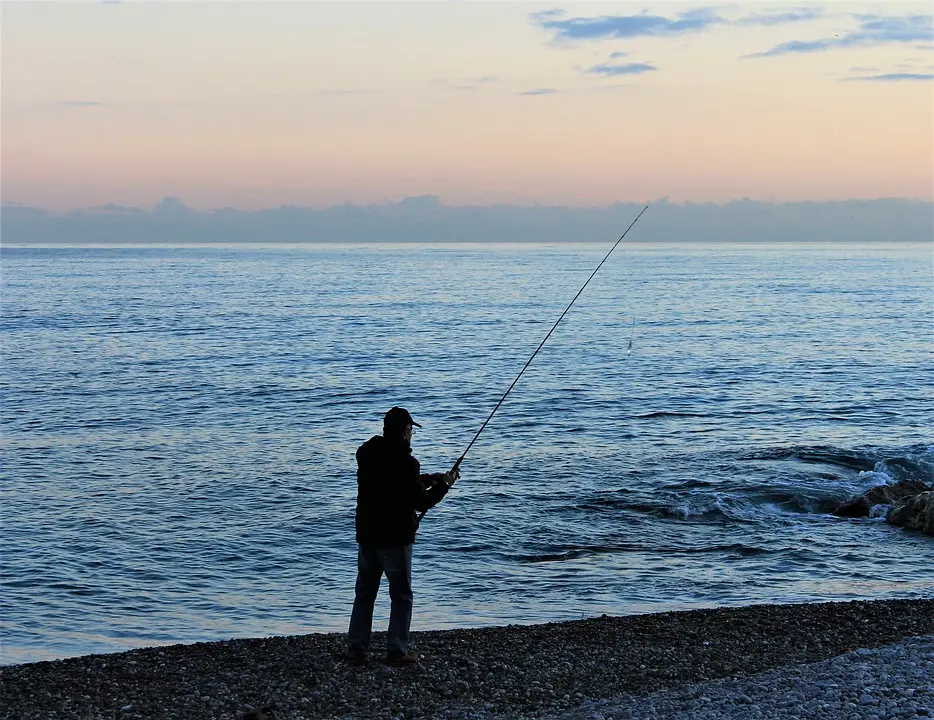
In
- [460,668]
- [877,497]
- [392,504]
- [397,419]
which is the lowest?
[877,497]

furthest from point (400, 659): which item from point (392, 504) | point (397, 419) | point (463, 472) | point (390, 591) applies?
point (463, 472)

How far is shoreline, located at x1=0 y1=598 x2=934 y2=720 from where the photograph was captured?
7012 millimetres

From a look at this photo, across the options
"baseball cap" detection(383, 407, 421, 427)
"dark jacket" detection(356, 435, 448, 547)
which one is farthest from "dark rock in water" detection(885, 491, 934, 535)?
"baseball cap" detection(383, 407, 421, 427)

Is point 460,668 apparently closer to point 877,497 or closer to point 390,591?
point 390,591

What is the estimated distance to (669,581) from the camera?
36.8 ft

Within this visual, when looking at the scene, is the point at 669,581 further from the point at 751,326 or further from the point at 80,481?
the point at 751,326

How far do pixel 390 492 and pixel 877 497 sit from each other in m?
9.65

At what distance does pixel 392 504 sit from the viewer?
7.34 m

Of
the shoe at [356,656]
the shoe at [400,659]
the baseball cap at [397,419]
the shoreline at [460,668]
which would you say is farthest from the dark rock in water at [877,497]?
the baseball cap at [397,419]

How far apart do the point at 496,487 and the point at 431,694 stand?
29.1 ft

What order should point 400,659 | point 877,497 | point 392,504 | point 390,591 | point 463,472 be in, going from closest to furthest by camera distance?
point 392,504 → point 390,591 → point 400,659 → point 877,497 → point 463,472

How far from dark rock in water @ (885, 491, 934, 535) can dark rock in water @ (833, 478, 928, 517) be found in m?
0.51

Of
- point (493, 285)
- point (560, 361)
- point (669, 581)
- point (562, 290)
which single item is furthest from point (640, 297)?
point (669, 581)

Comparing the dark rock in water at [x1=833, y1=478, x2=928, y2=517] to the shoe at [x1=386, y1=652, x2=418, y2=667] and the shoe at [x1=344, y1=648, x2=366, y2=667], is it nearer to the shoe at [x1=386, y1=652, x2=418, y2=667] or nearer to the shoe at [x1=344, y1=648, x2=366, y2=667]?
the shoe at [x1=386, y1=652, x2=418, y2=667]
